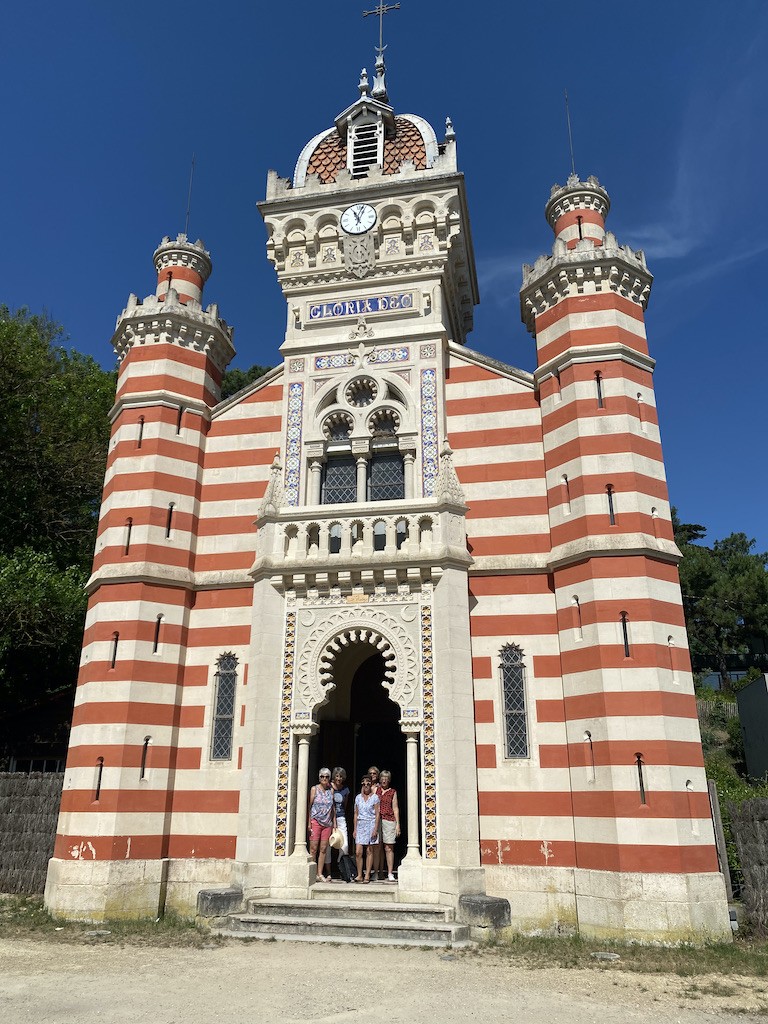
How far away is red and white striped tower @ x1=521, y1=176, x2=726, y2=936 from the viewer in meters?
11.9

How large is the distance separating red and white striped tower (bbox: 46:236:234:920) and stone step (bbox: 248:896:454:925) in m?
3.00

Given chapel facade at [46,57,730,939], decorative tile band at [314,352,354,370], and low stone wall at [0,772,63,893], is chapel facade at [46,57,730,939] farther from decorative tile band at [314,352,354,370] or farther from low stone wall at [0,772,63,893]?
low stone wall at [0,772,63,893]

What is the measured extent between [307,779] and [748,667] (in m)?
33.5

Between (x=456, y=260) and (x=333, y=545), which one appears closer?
(x=333, y=545)

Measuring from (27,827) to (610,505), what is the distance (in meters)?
13.7

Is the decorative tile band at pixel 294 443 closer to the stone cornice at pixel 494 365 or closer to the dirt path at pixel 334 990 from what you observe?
the stone cornice at pixel 494 365

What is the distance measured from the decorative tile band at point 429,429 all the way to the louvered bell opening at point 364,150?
6322mm

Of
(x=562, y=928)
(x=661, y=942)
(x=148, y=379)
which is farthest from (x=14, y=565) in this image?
(x=661, y=942)

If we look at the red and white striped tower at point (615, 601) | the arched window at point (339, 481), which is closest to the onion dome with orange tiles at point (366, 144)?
the red and white striped tower at point (615, 601)

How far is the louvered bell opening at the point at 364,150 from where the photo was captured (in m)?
19.0

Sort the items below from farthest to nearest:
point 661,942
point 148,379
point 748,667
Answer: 1. point 748,667
2. point 148,379
3. point 661,942

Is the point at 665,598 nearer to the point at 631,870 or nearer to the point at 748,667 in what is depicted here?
the point at 631,870

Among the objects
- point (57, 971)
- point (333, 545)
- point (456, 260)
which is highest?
point (456, 260)

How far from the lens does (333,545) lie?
15.4 m
